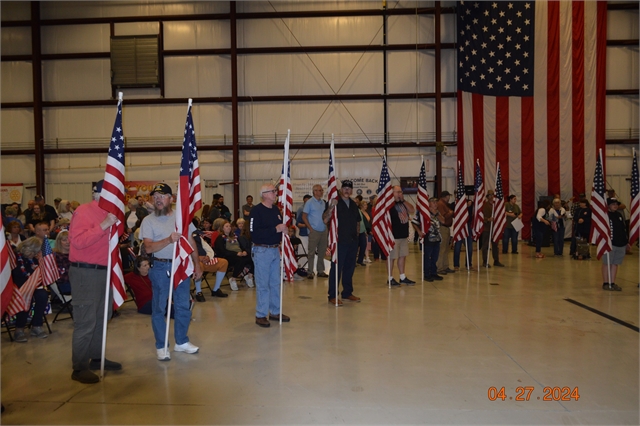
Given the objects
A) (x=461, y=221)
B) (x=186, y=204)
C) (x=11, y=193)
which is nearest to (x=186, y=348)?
(x=186, y=204)

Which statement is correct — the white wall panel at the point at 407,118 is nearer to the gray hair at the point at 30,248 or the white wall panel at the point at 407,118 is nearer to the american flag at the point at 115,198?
the gray hair at the point at 30,248

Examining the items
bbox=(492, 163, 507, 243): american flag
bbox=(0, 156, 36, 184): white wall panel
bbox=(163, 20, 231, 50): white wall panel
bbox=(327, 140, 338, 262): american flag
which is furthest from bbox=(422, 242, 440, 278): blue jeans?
bbox=(0, 156, 36, 184): white wall panel

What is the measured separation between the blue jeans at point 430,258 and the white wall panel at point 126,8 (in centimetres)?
1288

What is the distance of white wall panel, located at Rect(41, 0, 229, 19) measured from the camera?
18734 mm

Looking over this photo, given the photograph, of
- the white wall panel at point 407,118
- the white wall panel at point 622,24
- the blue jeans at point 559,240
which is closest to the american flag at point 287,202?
the blue jeans at point 559,240

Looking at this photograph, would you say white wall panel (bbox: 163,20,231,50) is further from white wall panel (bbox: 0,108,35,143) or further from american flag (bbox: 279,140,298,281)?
american flag (bbox: 279,140,298,281)

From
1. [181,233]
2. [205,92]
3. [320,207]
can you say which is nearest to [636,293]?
[320,207]

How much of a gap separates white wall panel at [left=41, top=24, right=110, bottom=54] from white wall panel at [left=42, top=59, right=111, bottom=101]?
0.43 meters

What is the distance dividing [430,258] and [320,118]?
9735mm

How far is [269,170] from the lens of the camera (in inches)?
740

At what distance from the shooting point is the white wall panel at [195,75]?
61.5ft

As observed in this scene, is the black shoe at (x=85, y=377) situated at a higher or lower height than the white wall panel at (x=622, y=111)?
lower

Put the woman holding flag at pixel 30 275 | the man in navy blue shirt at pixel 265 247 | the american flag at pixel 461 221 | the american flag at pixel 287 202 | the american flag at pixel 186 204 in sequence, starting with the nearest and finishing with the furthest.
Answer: the american flag at pixel 186 204 < the woman holding flag at pixel 30 275 < the man in navy blue shirt at pixel 265 247 < the american flag at pixel 287 202 < the american flag at pixel 461 221
